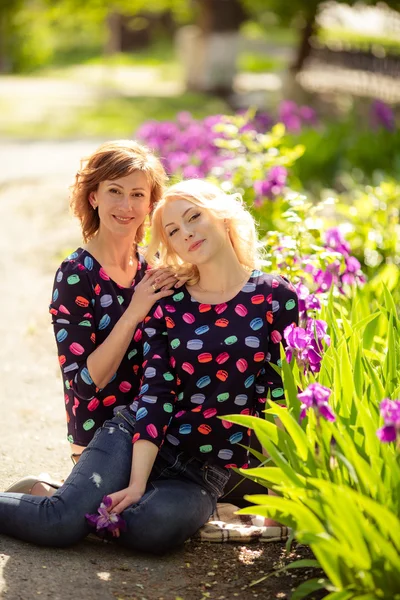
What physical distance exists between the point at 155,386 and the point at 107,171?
0.77 m

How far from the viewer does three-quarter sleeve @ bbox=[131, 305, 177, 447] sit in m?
3.09

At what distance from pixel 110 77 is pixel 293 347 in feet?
67.2

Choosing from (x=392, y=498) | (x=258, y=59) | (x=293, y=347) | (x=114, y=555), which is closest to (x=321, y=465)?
(x=392, y=498)

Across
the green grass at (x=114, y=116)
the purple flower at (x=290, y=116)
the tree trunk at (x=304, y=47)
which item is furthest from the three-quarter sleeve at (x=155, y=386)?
the tree trunk at (x=304, y=47)

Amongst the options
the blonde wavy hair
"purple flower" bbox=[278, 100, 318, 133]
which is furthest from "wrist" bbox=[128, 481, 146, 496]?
"purple flower" bbox=[278, 100, 318, 133]

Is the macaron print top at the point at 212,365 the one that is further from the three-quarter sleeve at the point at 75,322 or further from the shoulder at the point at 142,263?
the shoulder at the point at 142,263

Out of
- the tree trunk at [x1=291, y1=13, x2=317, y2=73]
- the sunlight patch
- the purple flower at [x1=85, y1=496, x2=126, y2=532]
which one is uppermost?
the tree trunk at [x1=291, y1=13, x2=317, y2=73]

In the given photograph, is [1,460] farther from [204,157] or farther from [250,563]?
[204,157]

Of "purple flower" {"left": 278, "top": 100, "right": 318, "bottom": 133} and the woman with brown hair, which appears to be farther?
"purple flower" {"left": 278, "top": 100, "right": 318, "bottom": 133}

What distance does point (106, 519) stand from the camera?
9.69 feet

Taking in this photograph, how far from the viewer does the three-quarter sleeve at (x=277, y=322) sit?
125 inches

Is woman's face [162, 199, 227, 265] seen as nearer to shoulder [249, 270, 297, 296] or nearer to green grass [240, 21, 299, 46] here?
shoulder [249, 270, 297, 296]

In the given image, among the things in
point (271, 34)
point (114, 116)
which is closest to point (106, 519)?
point (114, 116)

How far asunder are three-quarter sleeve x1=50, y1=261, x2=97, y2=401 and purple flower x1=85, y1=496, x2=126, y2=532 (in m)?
0.46
